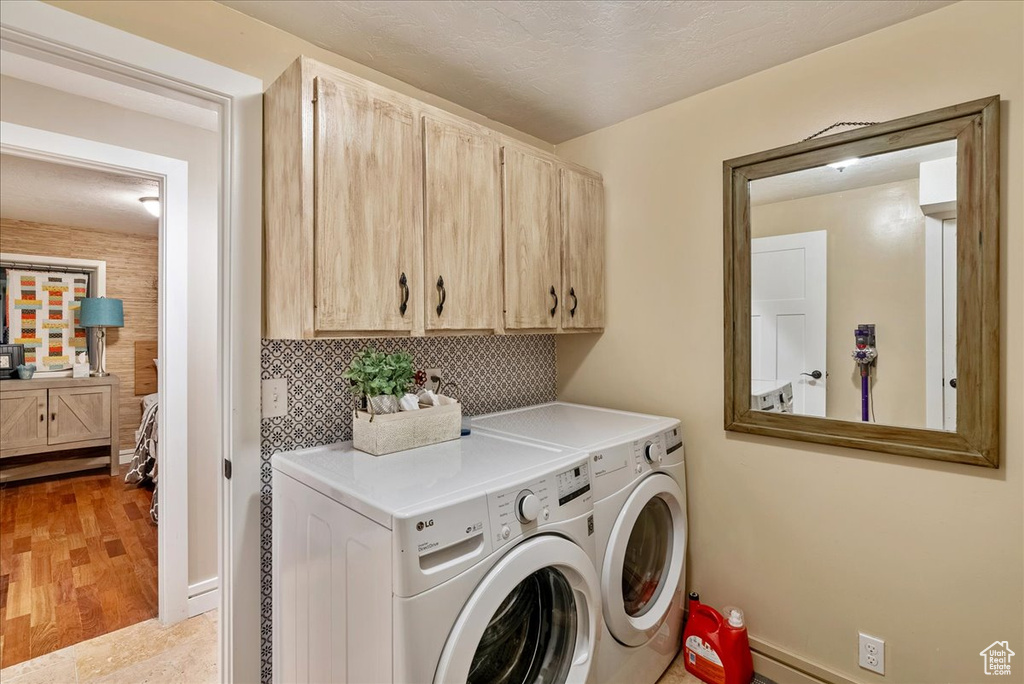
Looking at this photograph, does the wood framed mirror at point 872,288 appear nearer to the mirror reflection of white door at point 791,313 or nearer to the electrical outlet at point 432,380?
the mirror reflection of white door at point 791,313

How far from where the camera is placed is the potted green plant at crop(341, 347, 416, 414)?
153 cm

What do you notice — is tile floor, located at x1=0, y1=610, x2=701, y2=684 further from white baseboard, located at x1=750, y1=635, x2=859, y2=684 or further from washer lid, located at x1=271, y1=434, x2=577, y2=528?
washer lid, located at x1=271, y1=434, x2=577, y2=528

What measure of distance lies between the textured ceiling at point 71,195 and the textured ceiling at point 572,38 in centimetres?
187

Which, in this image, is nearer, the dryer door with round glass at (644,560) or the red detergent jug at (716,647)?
the dryer door with round glass at (644,560)

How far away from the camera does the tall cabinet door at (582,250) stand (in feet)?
7.00

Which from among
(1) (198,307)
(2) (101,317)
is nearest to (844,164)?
(1) (198,307)

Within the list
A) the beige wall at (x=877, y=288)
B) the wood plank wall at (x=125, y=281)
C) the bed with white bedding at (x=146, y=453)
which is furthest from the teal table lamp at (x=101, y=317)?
the beige wall at (x=877, y=288)

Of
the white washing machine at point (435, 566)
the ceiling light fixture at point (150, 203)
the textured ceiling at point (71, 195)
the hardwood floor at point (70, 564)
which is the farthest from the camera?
the ceiling light fixture at point (150, 203)

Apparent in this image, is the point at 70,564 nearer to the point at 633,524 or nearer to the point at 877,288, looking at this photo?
the point at 633,524

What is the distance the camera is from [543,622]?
4.53 feet

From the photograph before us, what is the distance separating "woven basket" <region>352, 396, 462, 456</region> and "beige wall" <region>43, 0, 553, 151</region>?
1.15 m

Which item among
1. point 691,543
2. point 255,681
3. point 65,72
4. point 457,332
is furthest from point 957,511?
point 65,72

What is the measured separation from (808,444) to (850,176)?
0.97 meters

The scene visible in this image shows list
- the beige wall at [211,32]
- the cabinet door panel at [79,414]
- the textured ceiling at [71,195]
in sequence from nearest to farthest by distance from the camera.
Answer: the beige wall at [211,32] → the textured ceiling at [71,195] → the cabinet door panel at [79,414]
